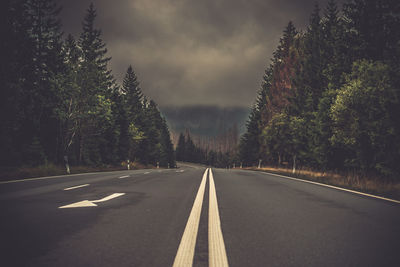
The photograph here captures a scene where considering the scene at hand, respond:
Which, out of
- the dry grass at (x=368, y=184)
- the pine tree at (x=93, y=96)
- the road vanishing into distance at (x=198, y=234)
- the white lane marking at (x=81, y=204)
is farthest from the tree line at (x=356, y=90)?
the pine tree at (x=93, y=96)

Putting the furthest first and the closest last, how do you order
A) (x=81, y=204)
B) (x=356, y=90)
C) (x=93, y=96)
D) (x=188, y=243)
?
(x=93, y=96) → (x=356, y=90) → (x=81, y=204) → (x=188, y=243)

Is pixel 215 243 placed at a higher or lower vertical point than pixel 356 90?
lower

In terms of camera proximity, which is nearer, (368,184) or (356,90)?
(368,184)

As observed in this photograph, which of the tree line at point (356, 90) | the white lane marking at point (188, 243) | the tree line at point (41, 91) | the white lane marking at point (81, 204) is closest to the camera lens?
the white lane marking at point (188, 243)

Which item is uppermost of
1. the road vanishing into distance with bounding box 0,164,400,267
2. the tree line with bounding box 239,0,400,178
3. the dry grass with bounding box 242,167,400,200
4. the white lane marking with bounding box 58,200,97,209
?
the tree line with bounding box 239,0,400,178

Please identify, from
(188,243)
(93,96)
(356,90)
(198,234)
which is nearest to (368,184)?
(356,90)

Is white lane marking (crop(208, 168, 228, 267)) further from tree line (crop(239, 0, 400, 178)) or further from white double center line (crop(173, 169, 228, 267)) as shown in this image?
tree line (crop(239, 0, 400, 178))

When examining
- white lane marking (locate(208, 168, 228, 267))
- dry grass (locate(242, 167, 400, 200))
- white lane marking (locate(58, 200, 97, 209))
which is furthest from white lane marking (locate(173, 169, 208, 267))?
dry grass (locate(242, 167, 400, 200))

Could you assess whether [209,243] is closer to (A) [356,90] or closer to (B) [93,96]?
(A) [356,90]

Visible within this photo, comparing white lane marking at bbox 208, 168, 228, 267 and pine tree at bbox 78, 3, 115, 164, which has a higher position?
pine tree at bbox 78, 3, 115, 164

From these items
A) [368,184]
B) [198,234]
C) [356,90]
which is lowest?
[198,234]

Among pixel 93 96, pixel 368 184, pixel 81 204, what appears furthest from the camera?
pixel 93 96

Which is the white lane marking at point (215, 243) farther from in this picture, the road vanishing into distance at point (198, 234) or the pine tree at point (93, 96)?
the pine tree at point (93, 96)

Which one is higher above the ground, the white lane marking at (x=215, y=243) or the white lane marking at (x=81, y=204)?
the white lane marking at (x=215, y=243)
